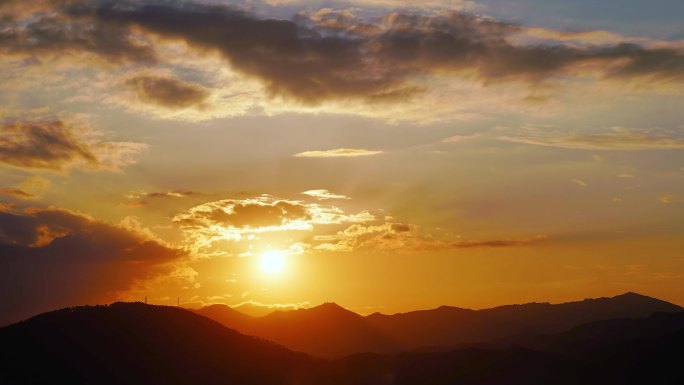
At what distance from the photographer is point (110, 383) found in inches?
7825

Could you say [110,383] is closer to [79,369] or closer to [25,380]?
[79,369]

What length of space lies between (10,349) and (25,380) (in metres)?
18.2

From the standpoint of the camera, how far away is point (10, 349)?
198 meters

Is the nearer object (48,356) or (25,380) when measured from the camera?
(25,380)

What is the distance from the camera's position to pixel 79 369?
19862 cm

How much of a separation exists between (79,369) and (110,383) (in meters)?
10.2

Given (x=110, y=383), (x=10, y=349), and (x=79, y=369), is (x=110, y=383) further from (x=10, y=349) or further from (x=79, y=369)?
(x=10, y=349)

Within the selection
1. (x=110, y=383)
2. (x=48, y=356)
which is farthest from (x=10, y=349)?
(x=110, y=383)

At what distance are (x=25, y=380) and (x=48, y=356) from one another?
15409mm

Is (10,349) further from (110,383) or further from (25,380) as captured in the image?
(110,383)

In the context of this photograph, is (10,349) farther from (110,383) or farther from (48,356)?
(110,383)

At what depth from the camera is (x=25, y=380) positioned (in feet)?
604

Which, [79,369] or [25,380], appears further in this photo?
[79,369]

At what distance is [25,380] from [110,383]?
24095mm
